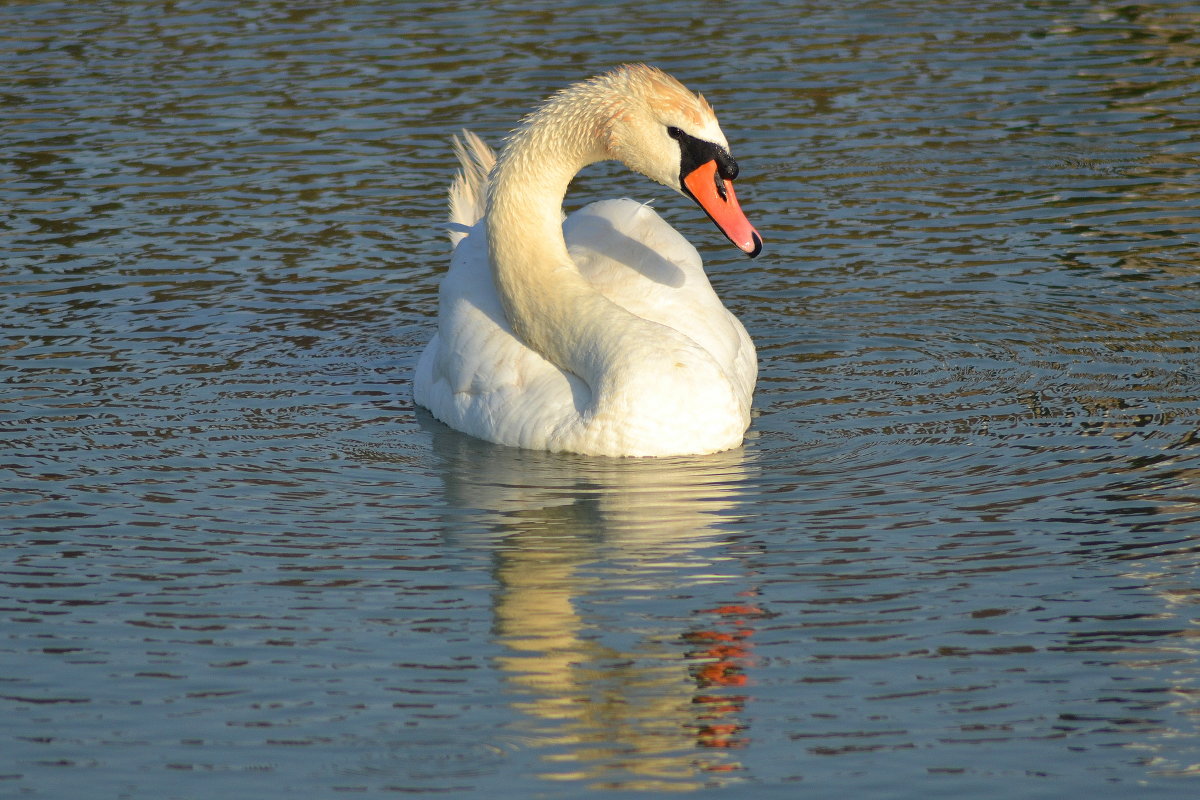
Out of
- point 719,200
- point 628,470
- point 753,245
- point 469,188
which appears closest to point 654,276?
point 719,200

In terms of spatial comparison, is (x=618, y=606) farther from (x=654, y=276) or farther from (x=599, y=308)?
(x=654, y=276)

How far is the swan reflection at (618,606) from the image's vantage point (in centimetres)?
693

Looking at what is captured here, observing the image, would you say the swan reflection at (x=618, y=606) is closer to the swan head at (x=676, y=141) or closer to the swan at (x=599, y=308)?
the swan at (x=599, y=308)

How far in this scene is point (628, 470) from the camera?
396 inches

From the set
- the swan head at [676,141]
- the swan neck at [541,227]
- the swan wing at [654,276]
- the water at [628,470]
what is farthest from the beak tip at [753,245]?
the water at [628,470]

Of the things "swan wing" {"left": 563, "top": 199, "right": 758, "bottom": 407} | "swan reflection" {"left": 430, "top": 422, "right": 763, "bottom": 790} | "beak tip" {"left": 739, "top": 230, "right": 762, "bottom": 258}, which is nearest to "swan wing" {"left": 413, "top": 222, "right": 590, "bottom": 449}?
"swan reflection" {"left": 430, "top": 422, "right": 763, "bottom": 790}

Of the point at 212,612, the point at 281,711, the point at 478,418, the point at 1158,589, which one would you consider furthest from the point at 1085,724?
→ the point at 478,418

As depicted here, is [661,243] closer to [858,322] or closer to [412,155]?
[858,322]

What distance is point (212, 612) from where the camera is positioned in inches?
326

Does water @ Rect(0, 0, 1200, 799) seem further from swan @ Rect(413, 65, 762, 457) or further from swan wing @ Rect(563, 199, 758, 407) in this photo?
swan wing @ Rect(563, 199, 758, 407)

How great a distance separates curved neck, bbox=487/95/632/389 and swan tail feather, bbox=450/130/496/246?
1750mm

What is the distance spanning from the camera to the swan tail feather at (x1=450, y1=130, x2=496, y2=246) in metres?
12.6

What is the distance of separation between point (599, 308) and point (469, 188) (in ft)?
8.53

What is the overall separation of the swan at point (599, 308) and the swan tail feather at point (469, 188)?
1.22m
